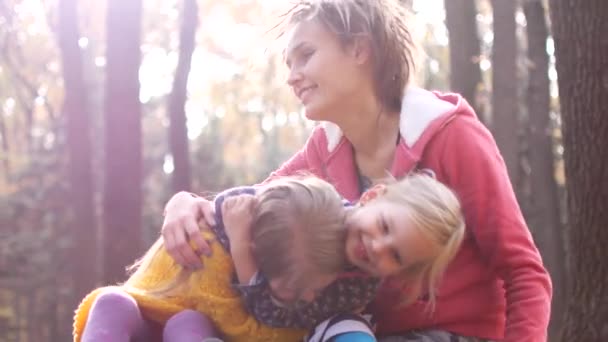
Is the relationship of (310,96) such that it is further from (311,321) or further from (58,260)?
(58,260)

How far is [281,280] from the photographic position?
3.00 m

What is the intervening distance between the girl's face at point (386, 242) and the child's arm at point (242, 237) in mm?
279

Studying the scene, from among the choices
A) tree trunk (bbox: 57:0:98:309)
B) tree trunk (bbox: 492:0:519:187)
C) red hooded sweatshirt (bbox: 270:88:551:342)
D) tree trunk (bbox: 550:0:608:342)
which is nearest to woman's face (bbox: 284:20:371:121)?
red hooded sweatshirt (bbox: 270:88:551:342)

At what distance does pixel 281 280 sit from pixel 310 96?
70cm

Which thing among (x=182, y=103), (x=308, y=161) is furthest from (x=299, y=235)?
(x=182, y=103)

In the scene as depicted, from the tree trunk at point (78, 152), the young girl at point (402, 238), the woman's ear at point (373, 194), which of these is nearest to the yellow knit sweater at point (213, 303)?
the young girl at point (402, 238)

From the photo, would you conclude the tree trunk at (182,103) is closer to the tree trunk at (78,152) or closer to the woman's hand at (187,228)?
the tree trunk at (78,152)

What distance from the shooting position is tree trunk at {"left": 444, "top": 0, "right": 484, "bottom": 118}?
1041 cm

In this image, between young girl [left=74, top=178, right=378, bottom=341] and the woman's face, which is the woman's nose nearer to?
the woman's face

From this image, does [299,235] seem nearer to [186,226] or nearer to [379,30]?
[186,226]

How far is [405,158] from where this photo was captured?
132 inches

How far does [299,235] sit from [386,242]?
0.24 meters

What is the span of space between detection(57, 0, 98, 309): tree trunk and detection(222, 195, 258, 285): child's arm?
34.5 feet

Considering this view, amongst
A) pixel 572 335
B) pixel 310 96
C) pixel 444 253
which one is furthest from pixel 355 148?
pixel 572 335
